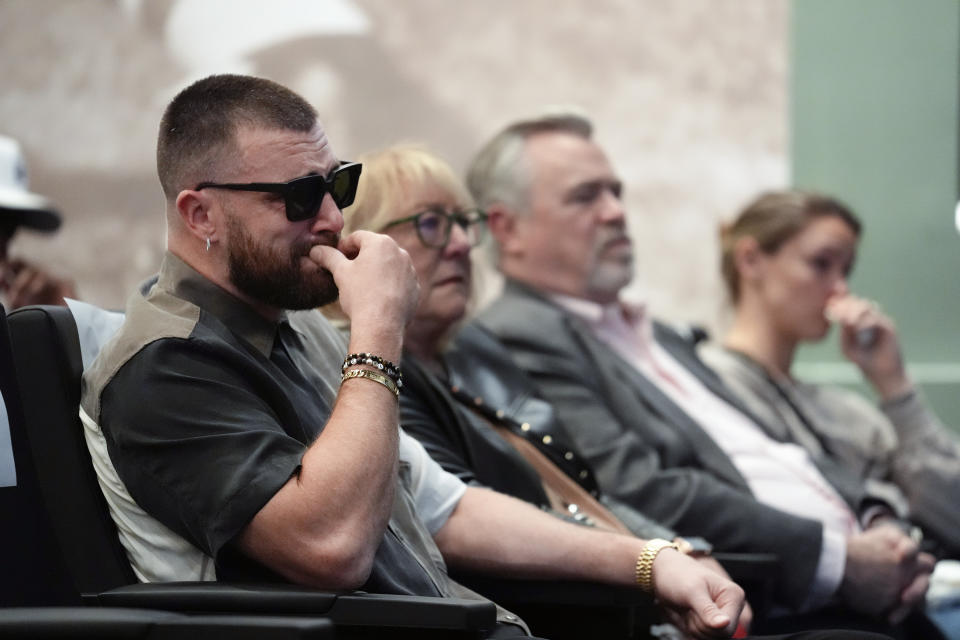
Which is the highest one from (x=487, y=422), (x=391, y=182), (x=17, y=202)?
(x=391, y=182)

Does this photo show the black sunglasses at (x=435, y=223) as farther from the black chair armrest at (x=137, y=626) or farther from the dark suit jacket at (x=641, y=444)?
the black chair armrest at (x=137, y=626)

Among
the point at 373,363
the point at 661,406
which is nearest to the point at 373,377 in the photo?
the point at 373,363

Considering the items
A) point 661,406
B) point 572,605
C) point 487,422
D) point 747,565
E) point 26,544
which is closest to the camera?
point 26,544

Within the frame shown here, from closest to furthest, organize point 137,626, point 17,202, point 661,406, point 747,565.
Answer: point 137,626
point 747,565
point 661,406
point 17,202

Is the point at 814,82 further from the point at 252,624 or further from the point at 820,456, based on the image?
the point at 252,624

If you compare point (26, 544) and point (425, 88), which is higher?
point (425, 88)

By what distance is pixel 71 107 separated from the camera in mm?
3492

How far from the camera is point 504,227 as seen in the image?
9.86 feet

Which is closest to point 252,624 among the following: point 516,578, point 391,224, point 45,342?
point 45,342

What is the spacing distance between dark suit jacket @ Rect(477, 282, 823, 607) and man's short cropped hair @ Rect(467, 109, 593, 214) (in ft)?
0.79

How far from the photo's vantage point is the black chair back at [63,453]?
1422 millimetres

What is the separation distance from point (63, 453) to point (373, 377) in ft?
1.27

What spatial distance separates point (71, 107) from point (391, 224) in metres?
1.64

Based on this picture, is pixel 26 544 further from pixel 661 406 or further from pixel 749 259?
pixel 749 259
